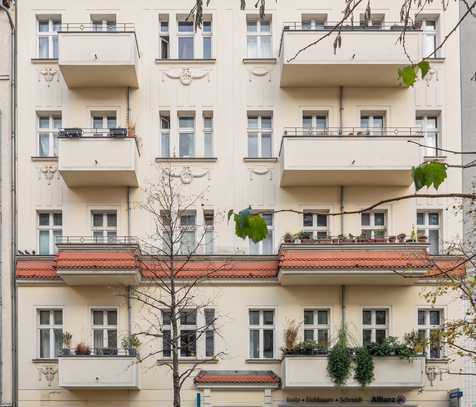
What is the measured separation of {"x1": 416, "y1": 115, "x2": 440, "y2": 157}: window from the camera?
69.2 ft

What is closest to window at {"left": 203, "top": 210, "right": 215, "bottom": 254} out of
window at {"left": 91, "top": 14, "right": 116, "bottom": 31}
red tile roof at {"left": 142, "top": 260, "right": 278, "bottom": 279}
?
red tile roof at {"left": 142, "top": 260, "right": 278, "bottom": 279}

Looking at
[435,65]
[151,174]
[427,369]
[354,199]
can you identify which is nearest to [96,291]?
[151,174]

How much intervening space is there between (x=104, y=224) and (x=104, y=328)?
2711 millimetres

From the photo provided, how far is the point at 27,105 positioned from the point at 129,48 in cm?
329

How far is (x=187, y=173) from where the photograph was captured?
2053 cm

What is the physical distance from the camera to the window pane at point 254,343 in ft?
65.6

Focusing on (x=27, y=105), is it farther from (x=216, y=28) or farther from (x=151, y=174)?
(x=216, y=28)

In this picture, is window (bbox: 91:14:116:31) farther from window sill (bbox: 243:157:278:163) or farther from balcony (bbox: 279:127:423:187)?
balcony (bbox: 279:127:423:187)

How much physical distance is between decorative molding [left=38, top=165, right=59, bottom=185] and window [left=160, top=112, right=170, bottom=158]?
2835 mm

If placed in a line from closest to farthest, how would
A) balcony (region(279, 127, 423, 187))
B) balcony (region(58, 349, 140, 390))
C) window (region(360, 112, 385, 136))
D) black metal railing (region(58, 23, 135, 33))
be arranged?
balcony (region(58, 349, 140, 390)) < balcony (region(279, 127, 423, 187)) < black metal railing (region(58, 23, 135, 33)) < window (region(360, 112, 385, 136))

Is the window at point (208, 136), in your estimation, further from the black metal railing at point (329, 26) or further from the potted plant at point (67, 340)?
the potted plant at point (67, 340)

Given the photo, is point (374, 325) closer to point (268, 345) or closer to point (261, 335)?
point (268, 345)

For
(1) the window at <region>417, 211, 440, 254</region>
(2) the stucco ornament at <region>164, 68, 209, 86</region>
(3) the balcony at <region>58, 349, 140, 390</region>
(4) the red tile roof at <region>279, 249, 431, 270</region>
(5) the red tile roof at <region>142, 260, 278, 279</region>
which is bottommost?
(3) the balcony at <region>58, 349, 140, 390</region>

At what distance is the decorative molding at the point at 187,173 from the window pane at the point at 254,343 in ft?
13.8
